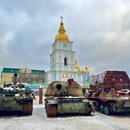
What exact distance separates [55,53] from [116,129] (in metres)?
57.2

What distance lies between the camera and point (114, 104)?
11133 millimetres

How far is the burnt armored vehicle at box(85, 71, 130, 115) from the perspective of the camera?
11.2 meters

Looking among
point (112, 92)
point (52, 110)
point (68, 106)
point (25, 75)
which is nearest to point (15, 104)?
point (52, 110)

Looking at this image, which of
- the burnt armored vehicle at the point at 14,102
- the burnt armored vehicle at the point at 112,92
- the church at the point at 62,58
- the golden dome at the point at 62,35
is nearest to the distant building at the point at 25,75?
the church at the point at 62,58

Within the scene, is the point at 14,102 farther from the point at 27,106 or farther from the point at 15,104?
the point at 27,106

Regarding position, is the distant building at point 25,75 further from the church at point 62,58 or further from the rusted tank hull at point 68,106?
the rusted tank hull at point 68,106

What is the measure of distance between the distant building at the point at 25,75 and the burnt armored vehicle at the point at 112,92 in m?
57.9

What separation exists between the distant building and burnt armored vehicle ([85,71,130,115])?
190ft

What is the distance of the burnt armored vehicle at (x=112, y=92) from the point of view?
1117 cm

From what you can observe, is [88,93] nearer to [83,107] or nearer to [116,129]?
[83,107]

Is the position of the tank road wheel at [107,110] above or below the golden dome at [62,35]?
below

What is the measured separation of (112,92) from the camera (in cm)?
1195

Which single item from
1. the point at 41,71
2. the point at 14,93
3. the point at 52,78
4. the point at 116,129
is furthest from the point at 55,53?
the point at 116,129

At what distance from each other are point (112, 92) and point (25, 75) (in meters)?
62.7
